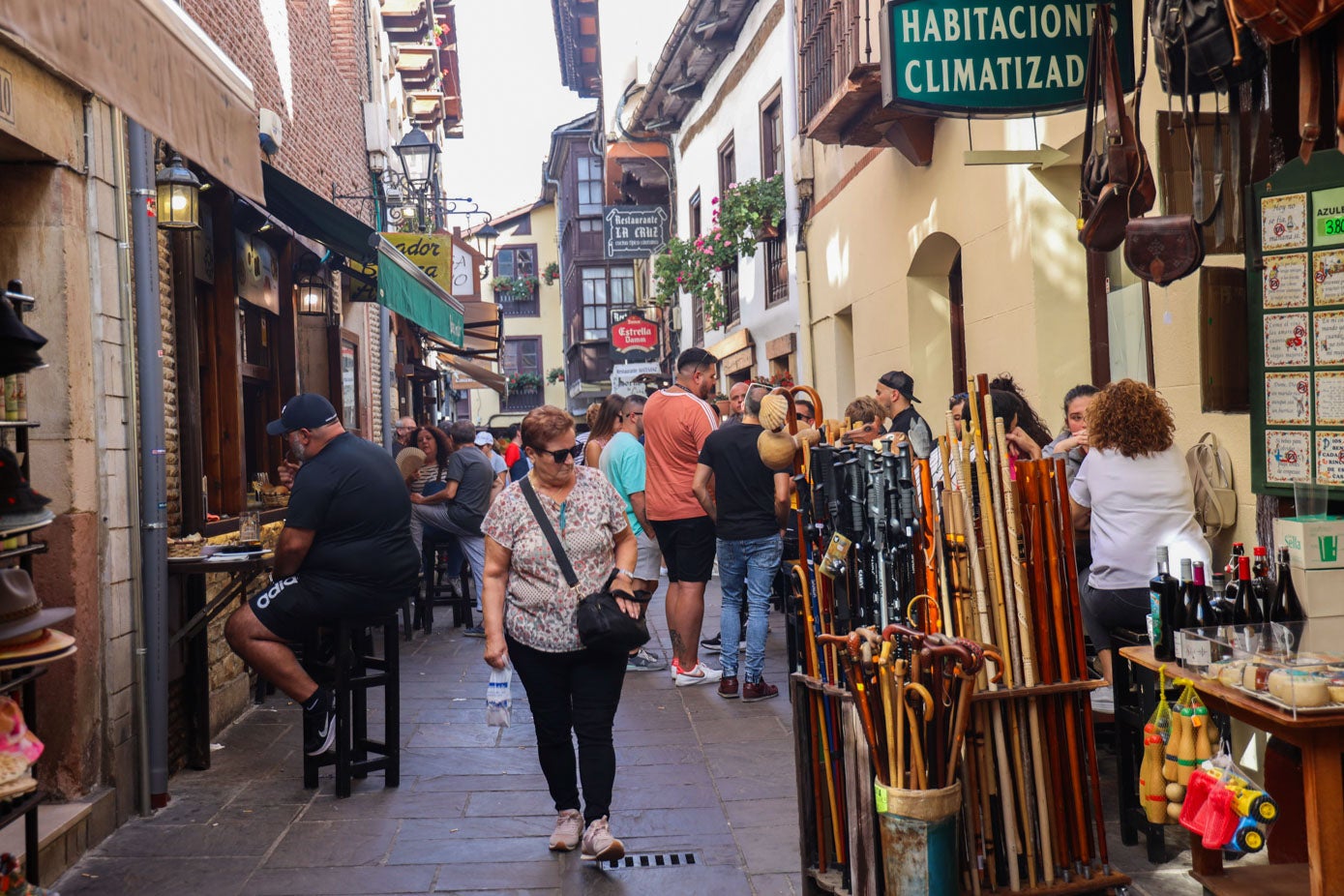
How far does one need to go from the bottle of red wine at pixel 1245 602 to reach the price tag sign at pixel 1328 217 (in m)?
1.10

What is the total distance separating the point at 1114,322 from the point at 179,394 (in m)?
5.41

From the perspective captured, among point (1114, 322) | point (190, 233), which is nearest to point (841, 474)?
point (1114, 322)

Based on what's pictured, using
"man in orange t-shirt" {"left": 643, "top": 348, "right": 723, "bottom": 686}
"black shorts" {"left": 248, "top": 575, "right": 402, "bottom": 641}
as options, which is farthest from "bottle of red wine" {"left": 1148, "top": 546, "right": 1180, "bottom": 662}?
"man in orange t-shirt" {"left": 643, "top": 348, "right": 723, "bottom": 686}

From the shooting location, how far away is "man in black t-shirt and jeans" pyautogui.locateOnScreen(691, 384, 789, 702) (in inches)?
301

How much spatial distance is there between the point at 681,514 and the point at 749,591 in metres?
0.74

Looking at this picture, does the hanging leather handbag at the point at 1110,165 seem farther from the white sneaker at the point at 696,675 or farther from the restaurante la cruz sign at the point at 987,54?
the white sneaker at the point at 696,675

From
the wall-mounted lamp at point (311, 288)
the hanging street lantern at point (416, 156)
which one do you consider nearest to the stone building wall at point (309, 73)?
the hanging street lantern at point (416, 156)

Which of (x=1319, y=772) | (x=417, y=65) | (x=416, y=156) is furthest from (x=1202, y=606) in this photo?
(x=417, y=65)

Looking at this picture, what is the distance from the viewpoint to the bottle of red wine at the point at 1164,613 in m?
4.35

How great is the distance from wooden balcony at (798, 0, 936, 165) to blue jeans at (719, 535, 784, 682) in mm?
3301

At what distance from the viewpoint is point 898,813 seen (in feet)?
12.0

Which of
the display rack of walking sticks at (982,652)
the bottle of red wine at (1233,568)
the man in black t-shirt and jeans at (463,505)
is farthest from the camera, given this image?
the man in black t-shirt and jeans at (463,505)

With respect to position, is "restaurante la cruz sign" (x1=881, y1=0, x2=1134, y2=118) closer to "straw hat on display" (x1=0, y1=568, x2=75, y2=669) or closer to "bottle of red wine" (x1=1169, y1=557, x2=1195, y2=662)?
"bottle of red wine" (x1=1169, y1=557, x2=1195, y2=662)

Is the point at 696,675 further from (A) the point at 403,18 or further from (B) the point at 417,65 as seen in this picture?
(B) the point at 417,65
